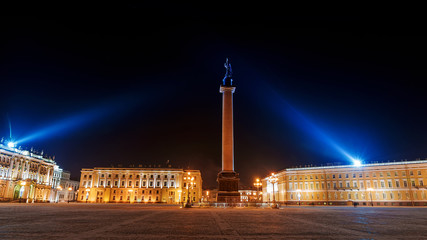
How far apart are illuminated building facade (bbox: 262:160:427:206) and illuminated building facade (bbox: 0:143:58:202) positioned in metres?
68.5

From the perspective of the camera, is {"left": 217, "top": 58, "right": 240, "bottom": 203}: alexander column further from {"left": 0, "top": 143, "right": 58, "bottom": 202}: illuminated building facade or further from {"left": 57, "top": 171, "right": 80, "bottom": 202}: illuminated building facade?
{"left": 57, "top": 171, "right": 80, "bottom": 202}: illuminated building facade

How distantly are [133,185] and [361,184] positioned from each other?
74583mm

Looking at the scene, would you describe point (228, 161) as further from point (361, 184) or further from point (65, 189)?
point (65, 189)

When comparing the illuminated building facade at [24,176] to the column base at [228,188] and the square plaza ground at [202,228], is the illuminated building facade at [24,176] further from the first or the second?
the square plaza ground at [202,228]

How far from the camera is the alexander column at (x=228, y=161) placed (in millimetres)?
39031

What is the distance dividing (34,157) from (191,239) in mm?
96017

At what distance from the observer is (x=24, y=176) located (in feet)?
261

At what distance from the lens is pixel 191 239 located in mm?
8336

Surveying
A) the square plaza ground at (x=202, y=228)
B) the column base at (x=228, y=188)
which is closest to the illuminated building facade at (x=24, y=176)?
the column base at (x=228, y=188)

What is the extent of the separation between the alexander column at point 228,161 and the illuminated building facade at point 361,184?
2624 cm

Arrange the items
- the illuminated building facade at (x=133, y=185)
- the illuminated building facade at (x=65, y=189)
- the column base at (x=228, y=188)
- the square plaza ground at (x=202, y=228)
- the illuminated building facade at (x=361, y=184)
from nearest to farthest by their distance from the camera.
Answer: the square plaza ground at (x=202, y=228), the column base at (x=228, y=188), the illuminated building facade at (x=361, y=184), the illuminated building facade at (x=133, y=185), the illuminated building facade at (x=65, y=189)

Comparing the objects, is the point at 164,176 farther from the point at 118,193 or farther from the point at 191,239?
the point at 191,239

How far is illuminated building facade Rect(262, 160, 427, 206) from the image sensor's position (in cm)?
6899

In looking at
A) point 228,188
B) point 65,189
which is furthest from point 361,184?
point 65,189
